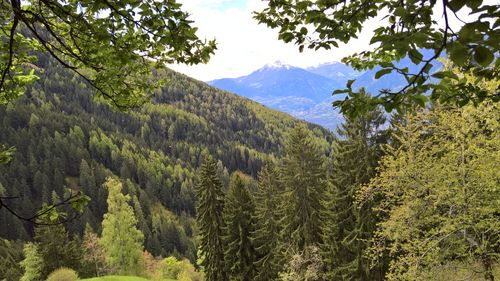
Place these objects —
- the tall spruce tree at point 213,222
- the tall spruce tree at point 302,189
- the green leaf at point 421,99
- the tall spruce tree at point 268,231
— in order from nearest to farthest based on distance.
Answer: the green leaf at point 421,99, the tall spruce tree at point 302,189, the tall spruce tree at point 268,231, the tall spruce tree at point 213,222

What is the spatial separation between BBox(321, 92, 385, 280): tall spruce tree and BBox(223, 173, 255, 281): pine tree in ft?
37.0

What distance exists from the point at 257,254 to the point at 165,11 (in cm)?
3615

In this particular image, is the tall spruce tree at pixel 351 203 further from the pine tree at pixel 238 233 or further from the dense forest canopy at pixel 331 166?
the pine tree at pixel 238 233

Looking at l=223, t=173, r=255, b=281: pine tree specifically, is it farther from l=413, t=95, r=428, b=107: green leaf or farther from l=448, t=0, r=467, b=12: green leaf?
l=448, t=0, r=467, b=12: green leaf

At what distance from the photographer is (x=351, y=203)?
25734 millimetres

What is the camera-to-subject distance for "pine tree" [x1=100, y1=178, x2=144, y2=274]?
174 feet

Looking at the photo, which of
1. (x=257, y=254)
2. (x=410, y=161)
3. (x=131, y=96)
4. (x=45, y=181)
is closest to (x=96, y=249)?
(x=257, y=254)

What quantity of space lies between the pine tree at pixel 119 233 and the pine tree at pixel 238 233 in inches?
823

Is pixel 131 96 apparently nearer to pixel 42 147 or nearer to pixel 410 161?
pixel 410 161

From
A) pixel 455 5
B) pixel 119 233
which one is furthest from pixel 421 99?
pixel 119 233

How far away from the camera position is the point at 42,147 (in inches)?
6353

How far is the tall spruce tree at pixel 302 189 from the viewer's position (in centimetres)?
3091

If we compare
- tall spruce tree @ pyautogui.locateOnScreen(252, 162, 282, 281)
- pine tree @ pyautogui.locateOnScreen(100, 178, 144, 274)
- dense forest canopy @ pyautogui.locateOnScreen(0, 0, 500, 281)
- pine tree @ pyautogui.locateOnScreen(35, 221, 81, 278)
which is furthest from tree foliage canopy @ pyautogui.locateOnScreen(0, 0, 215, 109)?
pine tree @ pyautogui.locateOnScreen(35, 221, 81, 278)

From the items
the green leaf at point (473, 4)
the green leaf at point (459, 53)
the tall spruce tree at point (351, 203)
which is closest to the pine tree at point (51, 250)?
the tall spruce tree at point (351, 203)
